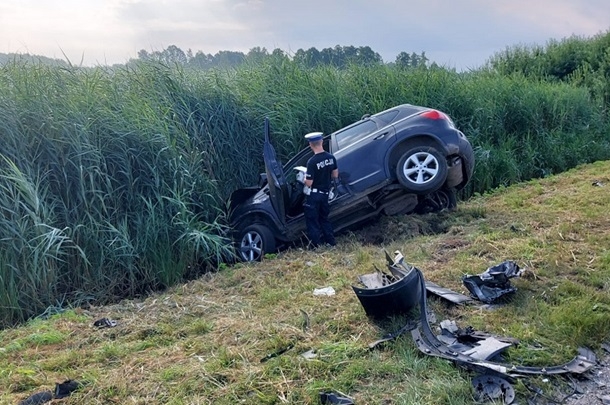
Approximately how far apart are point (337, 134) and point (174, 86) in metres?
2.92

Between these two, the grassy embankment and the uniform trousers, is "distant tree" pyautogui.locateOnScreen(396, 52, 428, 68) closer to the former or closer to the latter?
the grassy embankment

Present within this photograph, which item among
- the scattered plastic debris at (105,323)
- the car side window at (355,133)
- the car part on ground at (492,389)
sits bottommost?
the car part on ground at (492,389)

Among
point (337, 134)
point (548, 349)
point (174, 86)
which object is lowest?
point (548, 349)

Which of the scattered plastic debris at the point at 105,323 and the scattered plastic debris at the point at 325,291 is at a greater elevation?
the scattered plastic debris at the point at 325,291

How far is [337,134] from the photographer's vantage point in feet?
27.8

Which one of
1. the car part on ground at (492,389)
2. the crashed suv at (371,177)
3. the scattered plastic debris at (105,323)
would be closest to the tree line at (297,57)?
the crashed suv at (371,177)

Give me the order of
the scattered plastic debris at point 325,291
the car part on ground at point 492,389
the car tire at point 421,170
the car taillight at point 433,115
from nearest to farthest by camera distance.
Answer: the car part on ground at point 492,389 < the scattered plastic debris at point 325,291 < the car tire at point 421,170 < the car taillight at point 433,115

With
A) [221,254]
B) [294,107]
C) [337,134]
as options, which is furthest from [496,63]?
[221,254]

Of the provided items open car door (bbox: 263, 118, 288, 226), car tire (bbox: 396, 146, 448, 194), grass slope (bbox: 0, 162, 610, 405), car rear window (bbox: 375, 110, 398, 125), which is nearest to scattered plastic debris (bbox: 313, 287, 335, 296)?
grass slope (bbox: 0, 162, 610, 405)

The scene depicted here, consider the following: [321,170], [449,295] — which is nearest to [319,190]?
[321,170]

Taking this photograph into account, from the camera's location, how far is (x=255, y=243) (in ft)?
26.3

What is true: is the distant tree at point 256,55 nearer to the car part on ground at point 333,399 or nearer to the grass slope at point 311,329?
the grass slope at point 311,329

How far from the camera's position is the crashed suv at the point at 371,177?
7727 mm

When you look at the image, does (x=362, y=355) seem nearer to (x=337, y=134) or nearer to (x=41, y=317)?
(x=41, y=317)
